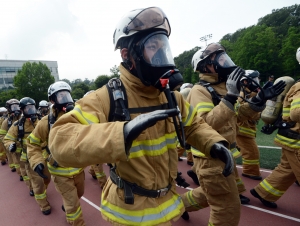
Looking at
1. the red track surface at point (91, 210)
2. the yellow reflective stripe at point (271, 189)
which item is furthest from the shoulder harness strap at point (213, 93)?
the red track surface at point (91, 210)

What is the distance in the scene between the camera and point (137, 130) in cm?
116

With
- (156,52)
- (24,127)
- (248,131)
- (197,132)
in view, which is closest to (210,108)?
(197,132)

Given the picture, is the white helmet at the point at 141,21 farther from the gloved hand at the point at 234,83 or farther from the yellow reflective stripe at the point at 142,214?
the yellow reflective stripe at the point at 142,214

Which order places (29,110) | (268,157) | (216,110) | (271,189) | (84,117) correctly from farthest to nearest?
(268,157), (29,110), (271,189), (216,110), (84,117)

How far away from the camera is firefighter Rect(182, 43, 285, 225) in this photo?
2.55 metres

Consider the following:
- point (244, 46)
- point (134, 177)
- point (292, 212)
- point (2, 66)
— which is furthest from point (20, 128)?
point (2, 66)

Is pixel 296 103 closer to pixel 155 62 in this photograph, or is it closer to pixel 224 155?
pixel 224 155

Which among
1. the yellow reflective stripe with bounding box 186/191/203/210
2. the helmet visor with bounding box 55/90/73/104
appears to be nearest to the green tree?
the helmet visor with bounding box 55/90/73/104

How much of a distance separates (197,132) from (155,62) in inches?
30.8

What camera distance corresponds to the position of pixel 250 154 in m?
5.06

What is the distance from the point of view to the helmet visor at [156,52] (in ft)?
5.45

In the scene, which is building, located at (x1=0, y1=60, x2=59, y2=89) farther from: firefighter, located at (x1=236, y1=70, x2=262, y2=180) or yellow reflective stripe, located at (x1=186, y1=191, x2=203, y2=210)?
yellow reflective stripe, located at (x1=186, y1=191, x2=203, y2=210)

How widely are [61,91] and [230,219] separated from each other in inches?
134

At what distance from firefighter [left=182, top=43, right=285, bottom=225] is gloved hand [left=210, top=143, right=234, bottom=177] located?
0.41 meters
